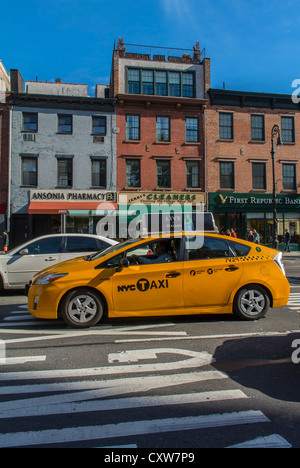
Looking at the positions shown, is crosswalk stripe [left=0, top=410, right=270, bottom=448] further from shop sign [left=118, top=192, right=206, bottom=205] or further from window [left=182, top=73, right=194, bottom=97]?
window [left=182, top=73, right=194, bottom=97]

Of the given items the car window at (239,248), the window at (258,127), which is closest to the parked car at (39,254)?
the car window at (239,248)

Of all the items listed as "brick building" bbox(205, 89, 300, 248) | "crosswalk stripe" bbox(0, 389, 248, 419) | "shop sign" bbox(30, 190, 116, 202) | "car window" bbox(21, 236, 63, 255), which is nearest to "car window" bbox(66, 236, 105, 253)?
"car window" bbox(21, 236, 63, 255)

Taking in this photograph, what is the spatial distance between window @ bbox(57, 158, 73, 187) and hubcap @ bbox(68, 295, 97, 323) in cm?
1808

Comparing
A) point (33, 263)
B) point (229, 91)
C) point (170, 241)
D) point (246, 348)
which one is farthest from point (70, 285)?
point (229, 91)

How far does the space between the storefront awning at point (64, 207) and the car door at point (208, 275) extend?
16.7 metres

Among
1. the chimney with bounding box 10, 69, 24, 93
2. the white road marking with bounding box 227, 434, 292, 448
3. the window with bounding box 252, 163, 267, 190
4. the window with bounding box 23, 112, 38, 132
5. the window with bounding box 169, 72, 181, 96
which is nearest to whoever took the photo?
the white road marking with bounding box 227, 434, 292, 448

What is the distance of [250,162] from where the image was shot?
978 inches

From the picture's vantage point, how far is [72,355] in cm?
441

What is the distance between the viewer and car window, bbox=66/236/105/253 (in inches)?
349

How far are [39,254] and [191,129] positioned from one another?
18503 mm

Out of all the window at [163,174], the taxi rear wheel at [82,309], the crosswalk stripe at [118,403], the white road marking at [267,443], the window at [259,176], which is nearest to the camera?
the white road marking at [267,443]

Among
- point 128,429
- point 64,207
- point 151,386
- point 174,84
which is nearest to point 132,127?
point 174,84

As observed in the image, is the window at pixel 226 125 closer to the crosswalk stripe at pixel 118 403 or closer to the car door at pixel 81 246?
the car door at pixel 81 246

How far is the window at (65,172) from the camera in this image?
74.0ft
